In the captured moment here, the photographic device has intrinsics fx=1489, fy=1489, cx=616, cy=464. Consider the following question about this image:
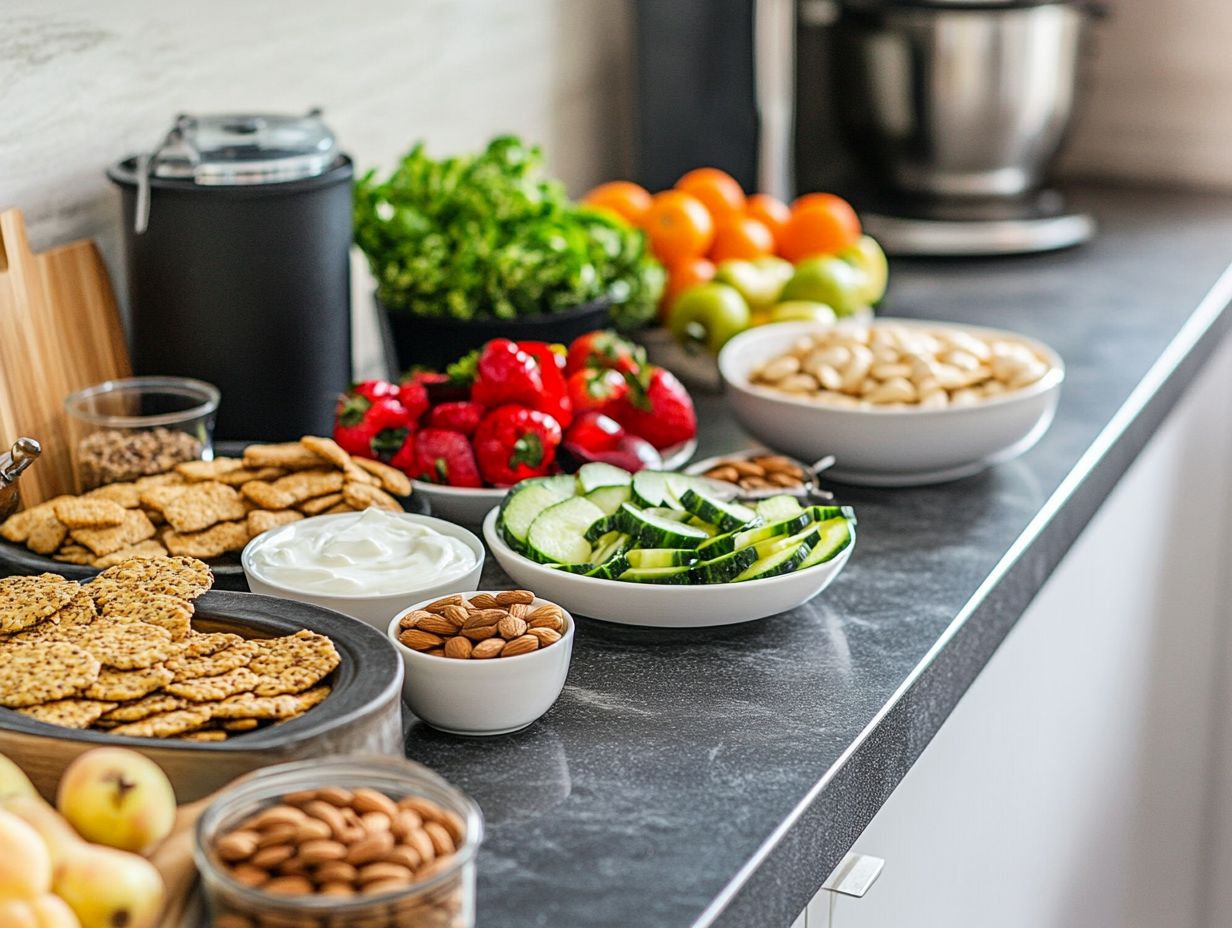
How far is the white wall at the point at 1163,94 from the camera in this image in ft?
8.77

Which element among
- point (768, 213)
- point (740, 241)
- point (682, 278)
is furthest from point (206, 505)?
point (768, 213)

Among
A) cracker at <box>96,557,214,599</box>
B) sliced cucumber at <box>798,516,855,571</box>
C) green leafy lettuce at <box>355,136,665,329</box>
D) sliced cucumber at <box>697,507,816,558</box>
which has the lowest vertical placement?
sliced cucumber at <box>798,516,855,571</box>

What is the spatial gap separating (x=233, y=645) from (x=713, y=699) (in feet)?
1.09

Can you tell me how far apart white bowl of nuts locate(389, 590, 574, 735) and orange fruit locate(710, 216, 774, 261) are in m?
1.06

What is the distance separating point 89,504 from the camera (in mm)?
1152

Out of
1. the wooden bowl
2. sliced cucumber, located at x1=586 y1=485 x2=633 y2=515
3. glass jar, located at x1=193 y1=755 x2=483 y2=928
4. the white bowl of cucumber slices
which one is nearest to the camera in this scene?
glass jar, located at x1=193 y1=755 x2=483 y2=928

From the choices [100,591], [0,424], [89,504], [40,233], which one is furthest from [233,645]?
[40,233]

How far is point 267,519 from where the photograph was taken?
1162 mm

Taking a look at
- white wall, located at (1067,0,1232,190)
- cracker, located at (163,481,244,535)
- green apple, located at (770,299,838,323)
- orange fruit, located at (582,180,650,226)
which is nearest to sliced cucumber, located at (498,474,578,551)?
cracker, located at (163,481,244,535)

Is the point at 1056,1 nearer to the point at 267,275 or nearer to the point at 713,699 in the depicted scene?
the point at 267,275

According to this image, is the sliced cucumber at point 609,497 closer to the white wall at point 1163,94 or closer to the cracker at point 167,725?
the cracker at point 167,725

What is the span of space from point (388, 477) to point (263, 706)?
0.42 meters

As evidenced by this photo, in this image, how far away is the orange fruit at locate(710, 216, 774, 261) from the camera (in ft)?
6.47

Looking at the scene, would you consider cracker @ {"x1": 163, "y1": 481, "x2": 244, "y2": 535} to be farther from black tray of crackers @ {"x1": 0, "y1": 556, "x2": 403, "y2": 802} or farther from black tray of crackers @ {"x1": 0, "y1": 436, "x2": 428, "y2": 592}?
black tray of crackers @ {"x1": 0, "y1": 556, "x2": 403, "y2": 802}
